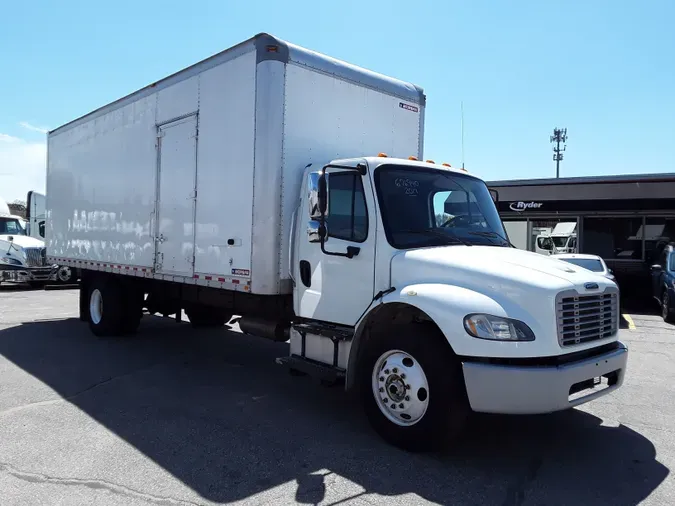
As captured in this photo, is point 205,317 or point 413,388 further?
point 205,317

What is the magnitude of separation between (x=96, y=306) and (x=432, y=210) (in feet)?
22.6

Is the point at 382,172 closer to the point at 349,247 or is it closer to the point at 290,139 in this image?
the point at 349,247

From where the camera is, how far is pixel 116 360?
7688 millimetres

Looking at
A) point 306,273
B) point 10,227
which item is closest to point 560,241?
point 306,273

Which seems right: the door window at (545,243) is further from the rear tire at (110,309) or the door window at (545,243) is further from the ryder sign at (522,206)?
the rear tire at (110,309)

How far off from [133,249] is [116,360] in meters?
1.62

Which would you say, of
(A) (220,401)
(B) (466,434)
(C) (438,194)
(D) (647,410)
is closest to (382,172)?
(C) (438,194)

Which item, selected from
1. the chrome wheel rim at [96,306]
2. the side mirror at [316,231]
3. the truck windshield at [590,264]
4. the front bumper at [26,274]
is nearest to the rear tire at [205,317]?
the chrome wheel rim at [96,306]

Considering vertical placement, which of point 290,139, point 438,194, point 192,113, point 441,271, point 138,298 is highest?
point 192,113

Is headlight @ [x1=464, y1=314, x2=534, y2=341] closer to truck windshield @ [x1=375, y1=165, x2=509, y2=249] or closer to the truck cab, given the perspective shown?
truck windshield @ [x1=375, y1=165, x2=509, y2=249]

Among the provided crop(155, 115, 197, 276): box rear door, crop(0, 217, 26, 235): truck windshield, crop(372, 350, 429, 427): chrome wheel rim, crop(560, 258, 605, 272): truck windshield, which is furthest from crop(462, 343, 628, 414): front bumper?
crop(0, 217, 26, 235): truck windshield

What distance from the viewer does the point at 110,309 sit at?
30.3 feet

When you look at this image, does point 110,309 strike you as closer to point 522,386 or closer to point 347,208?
point 347,208

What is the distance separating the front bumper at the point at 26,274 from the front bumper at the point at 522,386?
17455 millimetres
